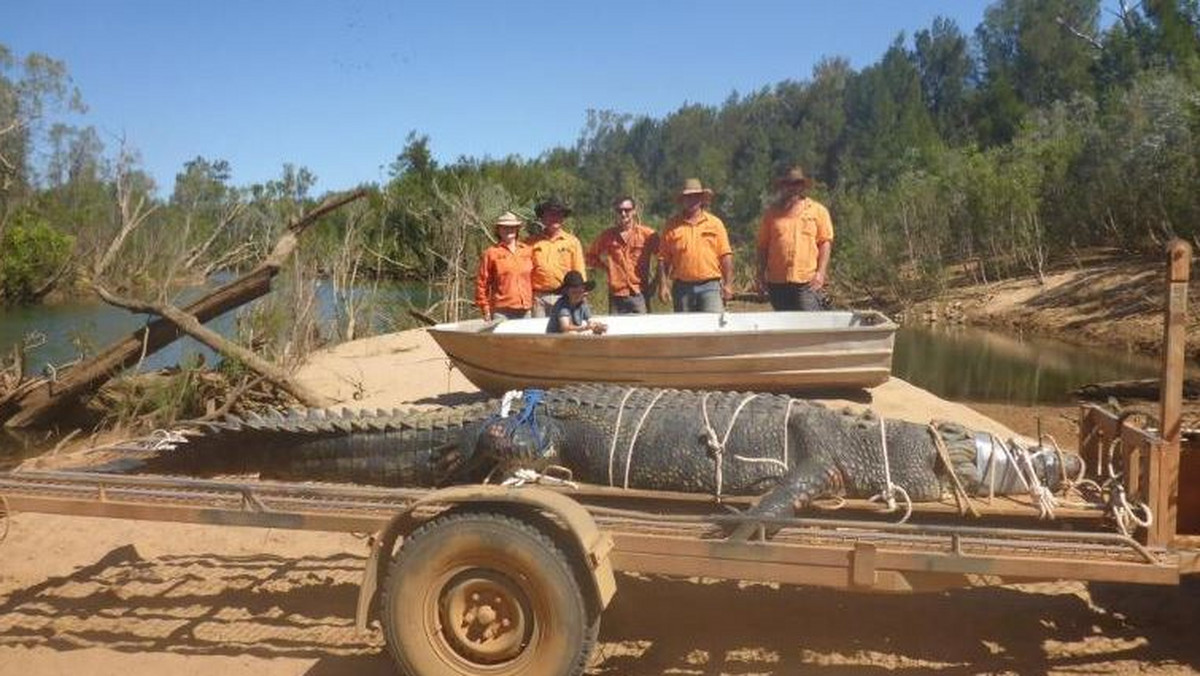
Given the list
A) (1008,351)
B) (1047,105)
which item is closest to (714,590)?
(1008,351)

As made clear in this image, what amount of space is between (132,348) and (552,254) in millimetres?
3917

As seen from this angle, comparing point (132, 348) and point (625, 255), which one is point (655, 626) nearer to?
point (625, 255)

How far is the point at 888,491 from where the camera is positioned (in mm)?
4137

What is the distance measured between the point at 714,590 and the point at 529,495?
1.63 meters

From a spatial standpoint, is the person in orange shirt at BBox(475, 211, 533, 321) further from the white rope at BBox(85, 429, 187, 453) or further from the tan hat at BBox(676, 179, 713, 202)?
the white rope at BBox(85, 429, 187, 453)

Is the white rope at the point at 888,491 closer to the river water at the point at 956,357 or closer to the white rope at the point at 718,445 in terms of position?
the white rope at the point at 718,445

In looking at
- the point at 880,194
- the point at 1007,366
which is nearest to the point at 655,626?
the point at 1007,366

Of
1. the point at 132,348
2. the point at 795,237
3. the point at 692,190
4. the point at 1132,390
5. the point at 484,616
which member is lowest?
the point at 1132,390

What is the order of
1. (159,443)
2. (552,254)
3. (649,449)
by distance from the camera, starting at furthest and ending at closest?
(552,254), (159,443), (649,449)

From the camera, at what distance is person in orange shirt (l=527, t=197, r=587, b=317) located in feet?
27.4

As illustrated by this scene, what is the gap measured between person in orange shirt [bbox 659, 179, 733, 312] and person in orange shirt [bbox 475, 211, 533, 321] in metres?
1.20

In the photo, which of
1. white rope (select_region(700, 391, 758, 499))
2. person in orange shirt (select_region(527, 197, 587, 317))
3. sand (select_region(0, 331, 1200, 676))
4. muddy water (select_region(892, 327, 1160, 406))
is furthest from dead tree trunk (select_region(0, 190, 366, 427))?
muddy water (select_region(892, 327, 1160, 406))

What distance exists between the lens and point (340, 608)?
4695mm

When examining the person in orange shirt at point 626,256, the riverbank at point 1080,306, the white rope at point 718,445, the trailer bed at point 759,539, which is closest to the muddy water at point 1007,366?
the riverbank at point 1080,306
